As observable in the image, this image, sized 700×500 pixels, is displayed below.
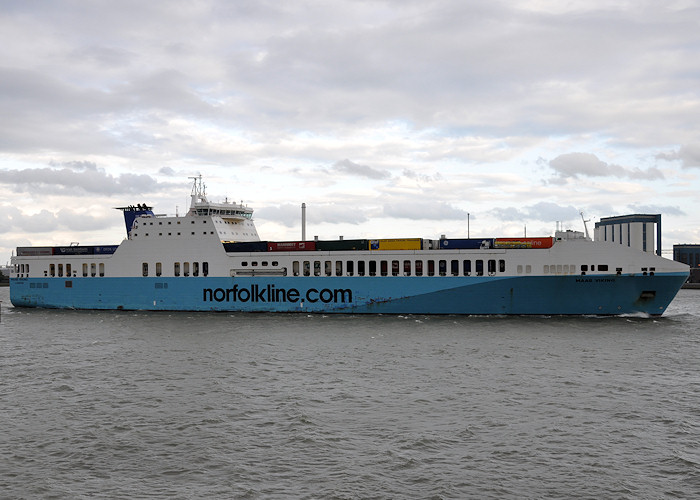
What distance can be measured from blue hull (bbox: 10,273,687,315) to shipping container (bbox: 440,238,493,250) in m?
2.77

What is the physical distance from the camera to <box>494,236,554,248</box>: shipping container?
43.6m

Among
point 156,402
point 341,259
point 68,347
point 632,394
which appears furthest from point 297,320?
point 632,394

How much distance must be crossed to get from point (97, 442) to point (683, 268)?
39.6 m

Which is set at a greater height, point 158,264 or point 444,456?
point 158,264

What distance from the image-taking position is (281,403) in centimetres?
2062

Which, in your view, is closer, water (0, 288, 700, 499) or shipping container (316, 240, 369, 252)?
water (0, 288, 700, 499)

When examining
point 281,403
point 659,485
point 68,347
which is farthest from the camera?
point 68,347

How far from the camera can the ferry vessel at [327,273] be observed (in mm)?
42062

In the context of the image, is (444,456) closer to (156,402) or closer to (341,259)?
(156,402)

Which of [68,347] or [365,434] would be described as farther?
[68,347]

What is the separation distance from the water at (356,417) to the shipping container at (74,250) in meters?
23.5

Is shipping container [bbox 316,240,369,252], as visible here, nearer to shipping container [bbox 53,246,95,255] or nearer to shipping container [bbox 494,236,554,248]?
shipping container [bbox 494,236,554,248]

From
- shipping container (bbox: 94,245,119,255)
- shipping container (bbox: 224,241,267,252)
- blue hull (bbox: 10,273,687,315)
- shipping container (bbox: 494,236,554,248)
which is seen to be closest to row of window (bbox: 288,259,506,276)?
blue hull (bbox: 10,273,687,315)

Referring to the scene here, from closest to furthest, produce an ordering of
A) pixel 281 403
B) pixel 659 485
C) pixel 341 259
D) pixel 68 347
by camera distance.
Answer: pixel 659 485 → pixel 281 403 → pixel 68 347 → pixel 341 259
